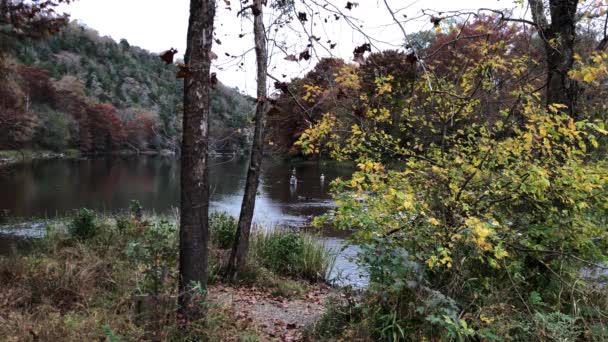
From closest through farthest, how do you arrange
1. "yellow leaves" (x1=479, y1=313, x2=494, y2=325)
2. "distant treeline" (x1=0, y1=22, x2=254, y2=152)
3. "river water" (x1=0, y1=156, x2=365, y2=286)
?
"yellow leaves" (x1=479, y1=313, x2=494, y2=325) → "river water" (x1=0, y1=156, x2=365, y2=286) → "distant treeline" (x1=0, y1=22, x2=254, y2=152)

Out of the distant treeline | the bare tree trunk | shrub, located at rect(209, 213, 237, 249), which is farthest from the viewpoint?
the distant treeline

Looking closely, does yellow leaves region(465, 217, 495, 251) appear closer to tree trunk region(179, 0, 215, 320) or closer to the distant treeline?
tree trunk region(179, 0, 215, 320)

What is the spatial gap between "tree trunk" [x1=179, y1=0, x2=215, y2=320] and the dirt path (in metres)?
0.61

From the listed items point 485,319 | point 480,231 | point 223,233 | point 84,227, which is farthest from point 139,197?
point 480,231

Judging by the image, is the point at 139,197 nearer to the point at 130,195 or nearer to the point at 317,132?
the point at 130,195

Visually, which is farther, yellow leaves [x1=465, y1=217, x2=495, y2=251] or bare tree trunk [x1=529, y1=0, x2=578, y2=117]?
bare tree trunk [x1=529, y1=0, x2=578, y2=117]

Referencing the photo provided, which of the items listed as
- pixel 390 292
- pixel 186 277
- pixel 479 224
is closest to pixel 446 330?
pixel 390 292

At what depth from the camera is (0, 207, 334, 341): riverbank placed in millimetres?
3510

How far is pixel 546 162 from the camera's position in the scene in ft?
13.8

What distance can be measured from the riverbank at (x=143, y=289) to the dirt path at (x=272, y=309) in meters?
0.01

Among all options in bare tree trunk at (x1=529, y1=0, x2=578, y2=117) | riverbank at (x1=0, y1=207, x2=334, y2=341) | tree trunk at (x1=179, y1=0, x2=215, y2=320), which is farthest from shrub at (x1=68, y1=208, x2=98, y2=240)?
bare tree trunk at (x1=529, y1=0, x2=578, y2=117)

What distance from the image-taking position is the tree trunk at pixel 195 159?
3469 mm

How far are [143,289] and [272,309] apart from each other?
2243 mm

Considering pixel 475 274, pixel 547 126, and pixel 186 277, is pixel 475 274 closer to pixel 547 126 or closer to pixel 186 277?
pixel 547 126
